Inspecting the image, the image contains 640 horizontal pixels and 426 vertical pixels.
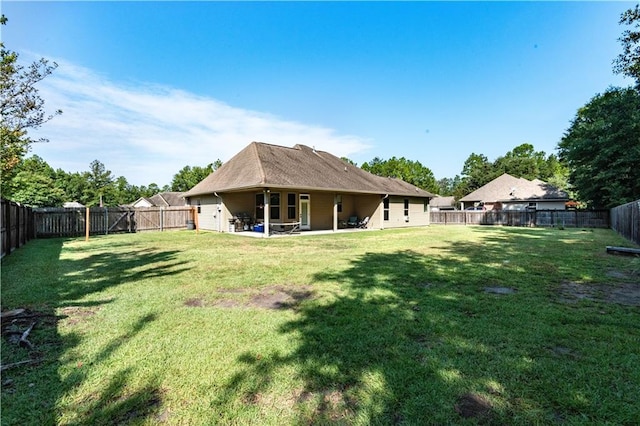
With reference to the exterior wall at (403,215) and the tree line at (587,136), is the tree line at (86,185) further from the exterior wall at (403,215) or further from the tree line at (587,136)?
the exterior wall at (403,215)

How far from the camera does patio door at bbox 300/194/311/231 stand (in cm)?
1800

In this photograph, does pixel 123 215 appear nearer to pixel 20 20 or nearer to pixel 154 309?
pixel 20 20

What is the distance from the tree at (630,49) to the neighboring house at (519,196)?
18.5m

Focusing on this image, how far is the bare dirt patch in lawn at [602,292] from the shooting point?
4.55 m

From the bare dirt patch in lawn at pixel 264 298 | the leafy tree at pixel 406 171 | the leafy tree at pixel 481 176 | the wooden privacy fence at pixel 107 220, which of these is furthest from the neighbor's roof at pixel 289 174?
the leafy tree at pixel 406 171

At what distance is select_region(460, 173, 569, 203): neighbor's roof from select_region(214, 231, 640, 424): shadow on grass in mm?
32792

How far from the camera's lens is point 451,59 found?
16.4m

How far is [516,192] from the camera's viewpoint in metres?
33.6

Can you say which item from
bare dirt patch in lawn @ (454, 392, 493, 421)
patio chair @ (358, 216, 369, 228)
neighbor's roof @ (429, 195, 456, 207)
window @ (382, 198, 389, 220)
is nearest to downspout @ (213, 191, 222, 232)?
patio chair @ (358, 216, 369, 228)

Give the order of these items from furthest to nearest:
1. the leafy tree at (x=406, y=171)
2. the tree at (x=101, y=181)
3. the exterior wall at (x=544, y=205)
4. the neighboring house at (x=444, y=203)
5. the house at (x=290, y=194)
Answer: the leafy tree at (x=406, y=171) < the tree at (x=101, y=181) < the neighboring house at (x=444, y=203) < the exterior wall at (x=544, y=205) < the house at (x=290, y=194)

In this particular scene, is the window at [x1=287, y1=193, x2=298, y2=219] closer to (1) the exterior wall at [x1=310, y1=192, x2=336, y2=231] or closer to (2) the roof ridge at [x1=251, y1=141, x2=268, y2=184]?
(1) the exterior wall at [x1=310, y1=192, x2=336, y2=231]

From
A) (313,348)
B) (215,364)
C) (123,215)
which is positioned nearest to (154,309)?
(215,364)

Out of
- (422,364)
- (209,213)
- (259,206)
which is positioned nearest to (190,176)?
(209,213)

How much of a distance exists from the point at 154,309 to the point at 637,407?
4793mm
